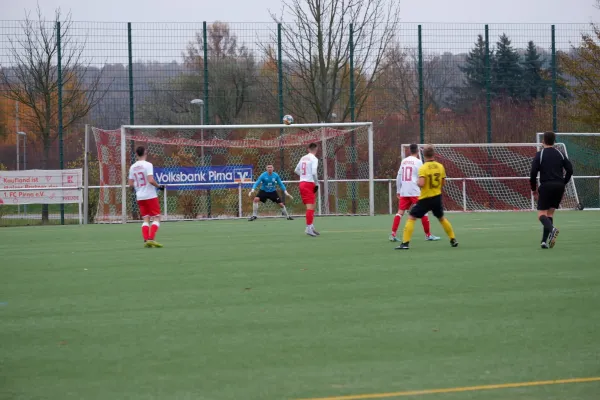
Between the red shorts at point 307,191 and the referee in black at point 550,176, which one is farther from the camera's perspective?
the red shorts at point 307,191

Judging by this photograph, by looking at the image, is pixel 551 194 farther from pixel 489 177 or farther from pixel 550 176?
pixel 489 177

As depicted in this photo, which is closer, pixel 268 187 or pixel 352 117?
pixel 268 187

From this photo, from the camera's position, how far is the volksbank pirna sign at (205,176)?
84.5 feet

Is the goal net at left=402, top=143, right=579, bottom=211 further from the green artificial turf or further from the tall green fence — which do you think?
the green artificial turf

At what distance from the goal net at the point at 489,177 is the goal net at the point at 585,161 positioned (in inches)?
24.2

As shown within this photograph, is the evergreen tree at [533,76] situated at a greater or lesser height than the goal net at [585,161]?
greater

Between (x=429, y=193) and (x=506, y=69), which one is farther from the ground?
(x=506, y=69)

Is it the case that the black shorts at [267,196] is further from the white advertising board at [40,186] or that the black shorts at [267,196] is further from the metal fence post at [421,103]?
the metal fence post at [421,103]

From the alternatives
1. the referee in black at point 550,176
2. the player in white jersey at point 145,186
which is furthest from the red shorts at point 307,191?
the referee in black at point 550,176

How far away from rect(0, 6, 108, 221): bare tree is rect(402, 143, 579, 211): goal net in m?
11.3

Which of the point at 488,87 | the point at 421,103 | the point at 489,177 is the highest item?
the point at 488,87

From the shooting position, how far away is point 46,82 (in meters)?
29.0

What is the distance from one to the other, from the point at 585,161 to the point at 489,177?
12.5 feet

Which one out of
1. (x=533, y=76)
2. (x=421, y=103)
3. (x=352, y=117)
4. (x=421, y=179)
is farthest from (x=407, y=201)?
(x=533, y=76)
